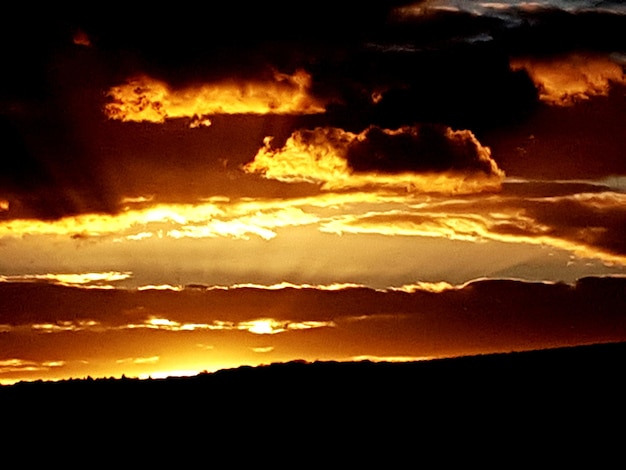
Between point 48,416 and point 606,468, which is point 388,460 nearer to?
point 606,468

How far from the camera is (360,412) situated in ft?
76.3

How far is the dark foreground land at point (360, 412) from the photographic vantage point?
2114 cm

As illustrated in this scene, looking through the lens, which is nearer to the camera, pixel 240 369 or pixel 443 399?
pixel 443 399

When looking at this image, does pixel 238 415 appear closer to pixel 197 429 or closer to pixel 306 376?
pixel 197 429

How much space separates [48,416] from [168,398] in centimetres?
248

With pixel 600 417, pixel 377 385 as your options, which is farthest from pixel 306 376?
pixel 600 417

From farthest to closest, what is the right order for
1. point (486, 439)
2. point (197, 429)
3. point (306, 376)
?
point (306, 376) < point (197, 429) < point (486, 439)

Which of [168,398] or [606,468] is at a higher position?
[168,398]

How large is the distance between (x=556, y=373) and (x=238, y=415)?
21.8 feet

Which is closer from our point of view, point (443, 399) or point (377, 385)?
point (443, 399)

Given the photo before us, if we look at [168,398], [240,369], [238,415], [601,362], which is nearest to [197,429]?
[238,415]

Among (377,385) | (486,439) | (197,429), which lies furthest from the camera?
(377,385)

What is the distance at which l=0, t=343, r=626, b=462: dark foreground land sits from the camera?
21.1 meters

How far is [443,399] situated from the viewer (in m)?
23.5
